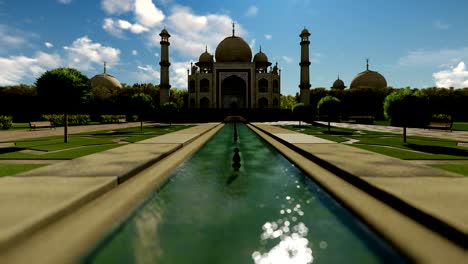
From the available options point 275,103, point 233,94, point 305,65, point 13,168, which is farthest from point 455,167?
point 233,94

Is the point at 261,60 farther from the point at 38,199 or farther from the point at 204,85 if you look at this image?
the point at 38,199

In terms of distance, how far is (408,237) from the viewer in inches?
118

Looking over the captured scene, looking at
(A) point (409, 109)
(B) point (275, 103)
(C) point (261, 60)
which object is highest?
(C) point (261, 60)

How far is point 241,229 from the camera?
362 cm

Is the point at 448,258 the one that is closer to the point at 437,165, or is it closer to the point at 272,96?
the point at 437,165

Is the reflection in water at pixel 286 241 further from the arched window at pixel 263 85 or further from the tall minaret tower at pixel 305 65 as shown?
the arched window at pixel 263 85

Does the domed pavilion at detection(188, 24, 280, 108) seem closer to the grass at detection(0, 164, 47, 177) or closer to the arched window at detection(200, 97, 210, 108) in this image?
the arched window at detection(200, 97, 210, 108)

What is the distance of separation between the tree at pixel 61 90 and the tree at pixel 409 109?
613 inches

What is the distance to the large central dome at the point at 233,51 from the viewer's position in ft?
166

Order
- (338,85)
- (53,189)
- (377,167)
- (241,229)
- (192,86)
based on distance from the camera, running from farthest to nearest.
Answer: (338,85)
(192,86)
(377,167)
(53,189)
(241,229)

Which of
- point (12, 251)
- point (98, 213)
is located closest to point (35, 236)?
point (12, 251)

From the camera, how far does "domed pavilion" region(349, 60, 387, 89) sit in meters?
62.8

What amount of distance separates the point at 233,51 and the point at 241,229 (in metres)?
49.8

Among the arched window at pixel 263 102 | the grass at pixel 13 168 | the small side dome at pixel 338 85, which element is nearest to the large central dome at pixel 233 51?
the arched window at pixel 263 102
